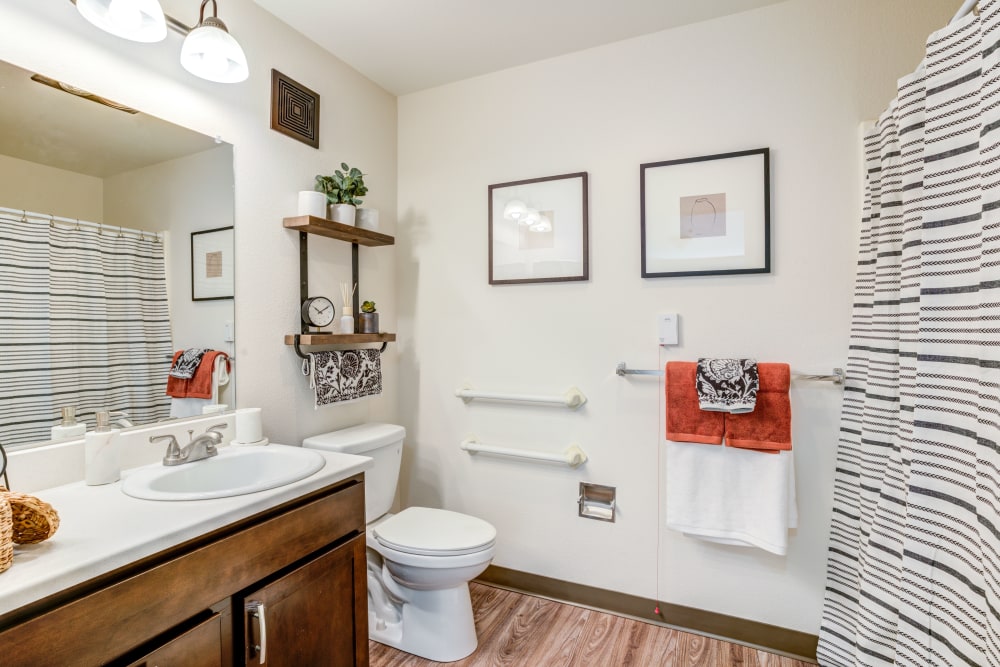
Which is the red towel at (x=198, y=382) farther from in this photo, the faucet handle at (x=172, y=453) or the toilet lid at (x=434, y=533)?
the toilet lid at (x=434, y=533)

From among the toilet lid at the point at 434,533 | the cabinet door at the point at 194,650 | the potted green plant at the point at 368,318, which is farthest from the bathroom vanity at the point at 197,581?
the potted green plant at the point at 368,318

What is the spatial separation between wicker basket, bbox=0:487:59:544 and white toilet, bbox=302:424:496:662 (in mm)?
972

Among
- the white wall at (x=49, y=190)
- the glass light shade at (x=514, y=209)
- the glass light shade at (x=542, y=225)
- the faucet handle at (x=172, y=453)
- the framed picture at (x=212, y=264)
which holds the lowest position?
the faucet handle at (x=172, y=453)

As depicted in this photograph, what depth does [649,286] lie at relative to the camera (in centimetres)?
198

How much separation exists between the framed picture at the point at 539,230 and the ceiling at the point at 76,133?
3.99 feet

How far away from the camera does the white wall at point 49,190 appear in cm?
120

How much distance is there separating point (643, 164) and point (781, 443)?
46.2 inches

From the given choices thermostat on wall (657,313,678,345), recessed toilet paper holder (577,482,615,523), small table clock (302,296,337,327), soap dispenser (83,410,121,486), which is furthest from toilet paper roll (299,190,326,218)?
recessed toilet paper holder (577,482,615,523)

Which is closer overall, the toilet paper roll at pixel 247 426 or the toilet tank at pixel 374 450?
the toilet paper roll at pixel 247 426

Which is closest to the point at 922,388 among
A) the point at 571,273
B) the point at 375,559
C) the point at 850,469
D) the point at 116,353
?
the point at 850,469

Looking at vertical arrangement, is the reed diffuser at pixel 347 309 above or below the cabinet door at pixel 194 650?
above

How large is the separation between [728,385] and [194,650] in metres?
1.67

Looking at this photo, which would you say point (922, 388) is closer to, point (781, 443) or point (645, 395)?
point (781, 443)

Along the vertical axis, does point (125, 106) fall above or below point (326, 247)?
above
